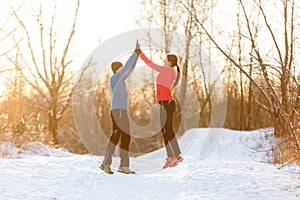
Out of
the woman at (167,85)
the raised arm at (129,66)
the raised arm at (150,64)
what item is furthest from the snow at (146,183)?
the raised arm at (150,64)

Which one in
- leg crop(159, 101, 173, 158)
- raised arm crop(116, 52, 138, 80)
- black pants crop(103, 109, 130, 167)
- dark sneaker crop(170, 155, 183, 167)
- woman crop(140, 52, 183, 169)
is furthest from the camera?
dark sneaker crop(170, 155, 183, 167)

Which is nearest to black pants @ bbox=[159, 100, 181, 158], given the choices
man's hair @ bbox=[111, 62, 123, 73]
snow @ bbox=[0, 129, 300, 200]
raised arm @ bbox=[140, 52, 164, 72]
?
snow @ bbox=[0, 129, 300, 200]

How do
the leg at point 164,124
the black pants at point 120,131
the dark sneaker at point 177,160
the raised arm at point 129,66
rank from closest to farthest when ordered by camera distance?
1. the raised arm at point 129,66
2. the black pants at point 120,131
3. the leg at point 164,124
4. the dark sneaker at point 177,160

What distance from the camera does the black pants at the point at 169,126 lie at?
679 cm

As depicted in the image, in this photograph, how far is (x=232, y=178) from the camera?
19.4 ft

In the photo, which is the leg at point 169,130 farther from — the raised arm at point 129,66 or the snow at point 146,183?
the raised arm at point 129,66

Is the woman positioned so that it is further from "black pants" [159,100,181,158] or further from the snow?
the snow

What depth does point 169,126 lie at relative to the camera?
279 inches

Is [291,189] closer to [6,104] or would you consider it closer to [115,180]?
Answer: [115,180]

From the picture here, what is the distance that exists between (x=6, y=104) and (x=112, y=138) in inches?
369

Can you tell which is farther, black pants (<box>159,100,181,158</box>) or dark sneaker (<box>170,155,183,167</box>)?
dark sneaker (<box>170,155,183,167</box>)

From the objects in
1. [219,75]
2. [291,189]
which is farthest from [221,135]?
[291,189]

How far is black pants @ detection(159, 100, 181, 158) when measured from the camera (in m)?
6.79

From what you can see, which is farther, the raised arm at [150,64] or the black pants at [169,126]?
the black pants at [169,126]
